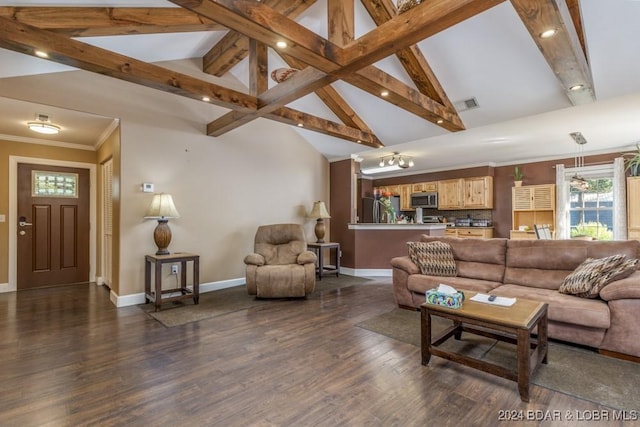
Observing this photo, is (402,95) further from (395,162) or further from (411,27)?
(395,162)

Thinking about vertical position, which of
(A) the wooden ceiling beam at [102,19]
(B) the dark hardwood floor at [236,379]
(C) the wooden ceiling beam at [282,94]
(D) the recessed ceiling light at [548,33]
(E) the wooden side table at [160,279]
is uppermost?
(A) the wooden ceiling beam at [102,19]

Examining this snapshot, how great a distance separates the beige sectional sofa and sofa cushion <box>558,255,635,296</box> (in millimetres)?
67

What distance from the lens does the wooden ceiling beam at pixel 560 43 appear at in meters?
2.22

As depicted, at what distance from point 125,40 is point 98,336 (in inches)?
121

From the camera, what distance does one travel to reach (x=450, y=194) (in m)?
7.70

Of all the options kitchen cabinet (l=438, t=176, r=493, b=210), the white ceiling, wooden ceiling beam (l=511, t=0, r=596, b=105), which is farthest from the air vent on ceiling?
kitchen cabinet (l=438, t=176, r=493, b=210)

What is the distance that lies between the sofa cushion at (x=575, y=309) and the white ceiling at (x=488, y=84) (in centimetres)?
221

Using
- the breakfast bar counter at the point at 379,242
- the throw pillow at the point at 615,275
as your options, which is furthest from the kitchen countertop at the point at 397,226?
the throw pillow at the point at 615,275

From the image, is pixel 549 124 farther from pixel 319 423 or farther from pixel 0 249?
pixel 0 249

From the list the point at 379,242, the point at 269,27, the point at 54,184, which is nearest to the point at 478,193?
the point at 379,242

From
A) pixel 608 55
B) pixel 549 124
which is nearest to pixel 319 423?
pixel 608 55

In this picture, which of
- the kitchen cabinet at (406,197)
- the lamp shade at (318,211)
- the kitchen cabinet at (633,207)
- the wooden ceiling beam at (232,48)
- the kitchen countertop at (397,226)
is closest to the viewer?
the wooden ceiling beam at (232,48)

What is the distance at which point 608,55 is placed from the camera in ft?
9.40

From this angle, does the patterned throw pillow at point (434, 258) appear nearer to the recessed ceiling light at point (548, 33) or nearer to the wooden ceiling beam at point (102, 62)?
the recessed ceiling light at point (548, 33)
